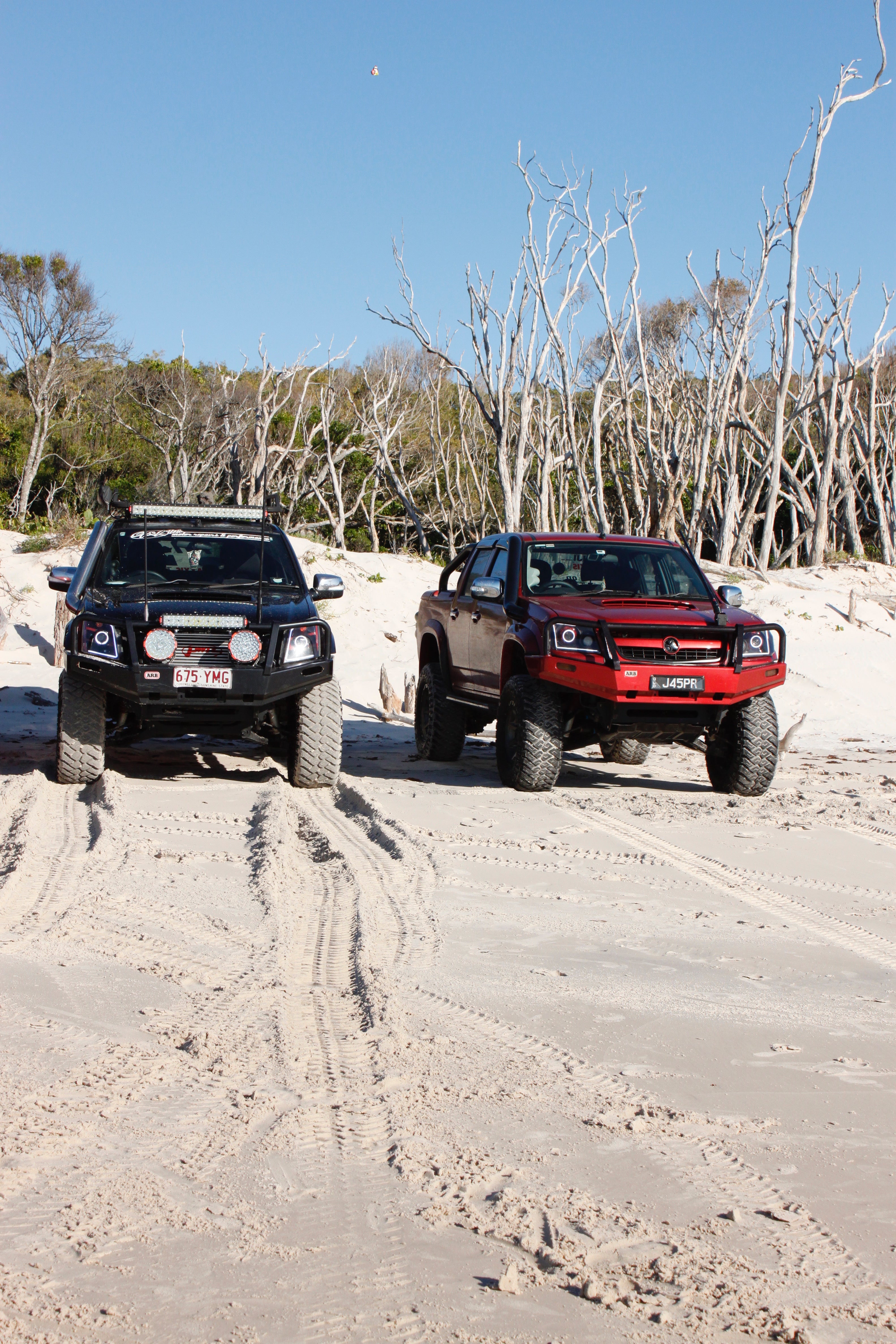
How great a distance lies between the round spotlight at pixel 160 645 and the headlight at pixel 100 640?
0.74 ft

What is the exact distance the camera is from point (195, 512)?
9367mm

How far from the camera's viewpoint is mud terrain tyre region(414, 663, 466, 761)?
10.3 m

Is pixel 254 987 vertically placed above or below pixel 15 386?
below

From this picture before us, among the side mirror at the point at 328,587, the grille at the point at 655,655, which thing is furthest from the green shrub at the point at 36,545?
the grille at the point at 655,655

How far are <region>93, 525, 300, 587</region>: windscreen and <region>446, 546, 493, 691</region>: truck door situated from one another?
1.44 m

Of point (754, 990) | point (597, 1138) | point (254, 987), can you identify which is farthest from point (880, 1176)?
point (254, 987)

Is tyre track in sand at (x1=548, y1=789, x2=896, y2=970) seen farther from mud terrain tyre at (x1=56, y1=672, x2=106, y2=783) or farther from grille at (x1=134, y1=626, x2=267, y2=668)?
mud terrain tyre at (x1=56, y1=672, x2=106, y2=783)

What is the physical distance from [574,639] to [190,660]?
2481 mm

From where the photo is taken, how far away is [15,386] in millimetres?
39875

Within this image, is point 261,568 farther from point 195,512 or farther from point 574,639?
point 574,639

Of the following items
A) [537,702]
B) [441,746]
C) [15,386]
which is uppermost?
[15,386]

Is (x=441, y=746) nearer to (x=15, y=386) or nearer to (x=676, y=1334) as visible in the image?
(x=676, y=1334)

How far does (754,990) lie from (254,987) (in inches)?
65.6

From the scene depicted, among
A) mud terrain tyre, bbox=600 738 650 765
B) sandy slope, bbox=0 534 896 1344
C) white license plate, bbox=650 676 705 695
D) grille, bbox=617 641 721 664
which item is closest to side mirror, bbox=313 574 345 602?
grille, bbox=617 641 721 664
